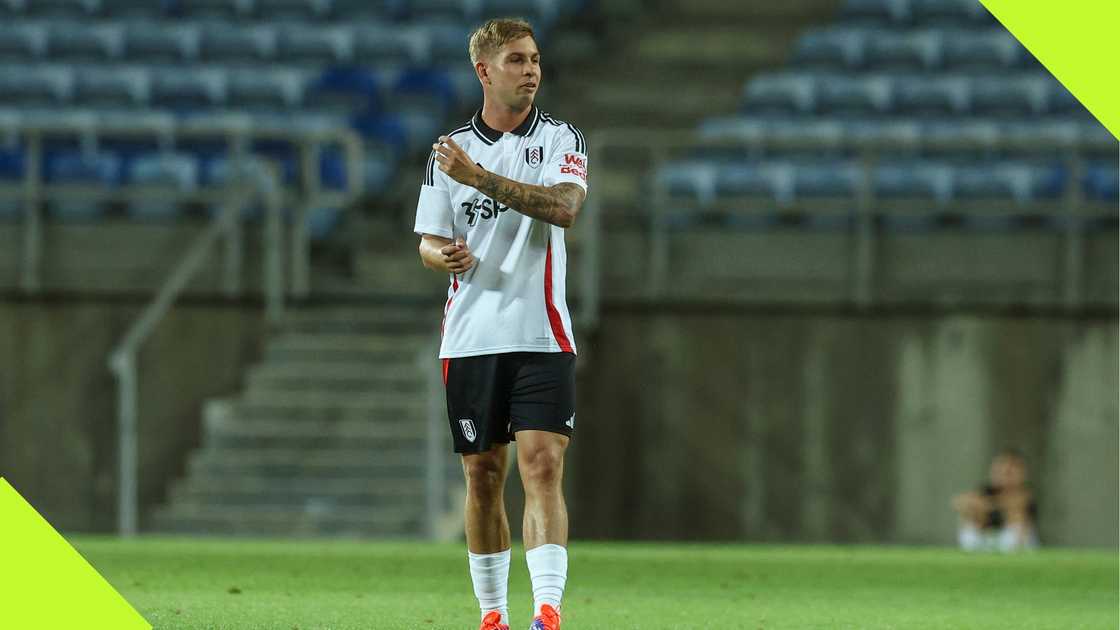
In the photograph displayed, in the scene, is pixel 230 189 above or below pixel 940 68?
below

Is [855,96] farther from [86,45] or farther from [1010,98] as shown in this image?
[86,45]

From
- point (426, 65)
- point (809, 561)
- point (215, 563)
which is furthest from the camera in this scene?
point (426, 65)

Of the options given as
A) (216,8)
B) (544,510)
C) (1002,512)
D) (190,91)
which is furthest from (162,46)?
(544,510)

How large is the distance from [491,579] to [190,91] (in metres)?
11.8

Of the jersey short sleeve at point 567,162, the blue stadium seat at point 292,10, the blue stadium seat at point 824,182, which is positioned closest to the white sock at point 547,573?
the jersey short sleeve at point 567,162

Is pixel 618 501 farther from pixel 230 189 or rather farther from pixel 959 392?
pixel 230 189

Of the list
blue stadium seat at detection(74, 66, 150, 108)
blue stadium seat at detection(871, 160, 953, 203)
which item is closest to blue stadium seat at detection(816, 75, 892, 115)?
blue stadium seat at detection(871, 160, 953, 203)

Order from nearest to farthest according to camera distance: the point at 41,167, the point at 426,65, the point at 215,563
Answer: the point at 215,563 → the point at 41,167 → the point at 426,65

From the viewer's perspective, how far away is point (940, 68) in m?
18.4

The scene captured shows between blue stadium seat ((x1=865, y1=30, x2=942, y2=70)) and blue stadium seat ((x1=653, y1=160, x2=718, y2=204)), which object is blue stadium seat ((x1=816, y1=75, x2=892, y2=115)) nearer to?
blue stadium seat ((x1=865, y1=30, x2=942, y2=70))

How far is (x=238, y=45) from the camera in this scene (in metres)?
18.3

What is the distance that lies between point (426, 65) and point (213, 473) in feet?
17.3

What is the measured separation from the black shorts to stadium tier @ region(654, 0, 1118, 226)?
903 centimetres

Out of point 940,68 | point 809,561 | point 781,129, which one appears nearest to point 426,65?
point 781,129
